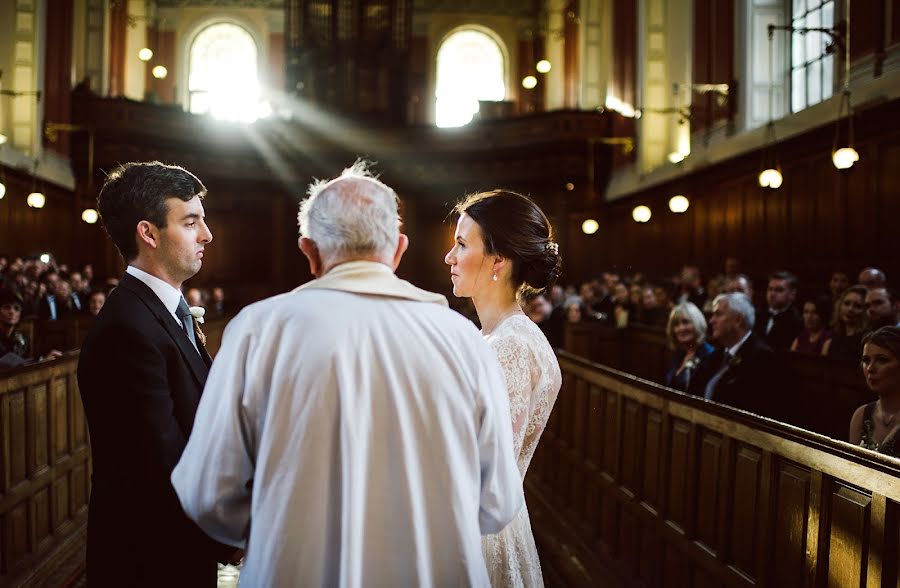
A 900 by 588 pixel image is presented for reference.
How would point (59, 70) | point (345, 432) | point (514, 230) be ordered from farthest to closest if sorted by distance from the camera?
point (59, 70) → point (514, 230) → point (345, 432)

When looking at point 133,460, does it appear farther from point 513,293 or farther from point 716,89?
point 716,89

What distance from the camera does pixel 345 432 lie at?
1532 mm

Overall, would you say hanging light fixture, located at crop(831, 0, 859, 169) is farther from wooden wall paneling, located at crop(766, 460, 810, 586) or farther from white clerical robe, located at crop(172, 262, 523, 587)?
white clerical robe, located at crop(172, 262, 523, 587)

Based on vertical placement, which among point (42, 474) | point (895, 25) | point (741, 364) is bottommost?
point (42, 474)

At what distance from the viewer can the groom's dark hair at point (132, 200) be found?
2244mm

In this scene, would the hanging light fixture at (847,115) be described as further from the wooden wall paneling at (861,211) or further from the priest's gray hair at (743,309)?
the priest's gray hair at (743,309)

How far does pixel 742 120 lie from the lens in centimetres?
1184

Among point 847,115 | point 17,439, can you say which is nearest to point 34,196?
point 17,439

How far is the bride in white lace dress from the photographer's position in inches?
89.1

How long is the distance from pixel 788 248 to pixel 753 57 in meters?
3.14

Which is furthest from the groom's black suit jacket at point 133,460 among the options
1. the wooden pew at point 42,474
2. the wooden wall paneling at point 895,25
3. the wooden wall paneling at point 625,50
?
the wooden wall paneling at point 625,50

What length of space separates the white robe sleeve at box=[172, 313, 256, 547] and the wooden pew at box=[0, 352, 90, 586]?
2.94 m

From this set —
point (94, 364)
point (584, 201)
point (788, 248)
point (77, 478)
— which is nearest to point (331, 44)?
point (584, 201)

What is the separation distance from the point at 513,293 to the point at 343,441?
0.98 meters
